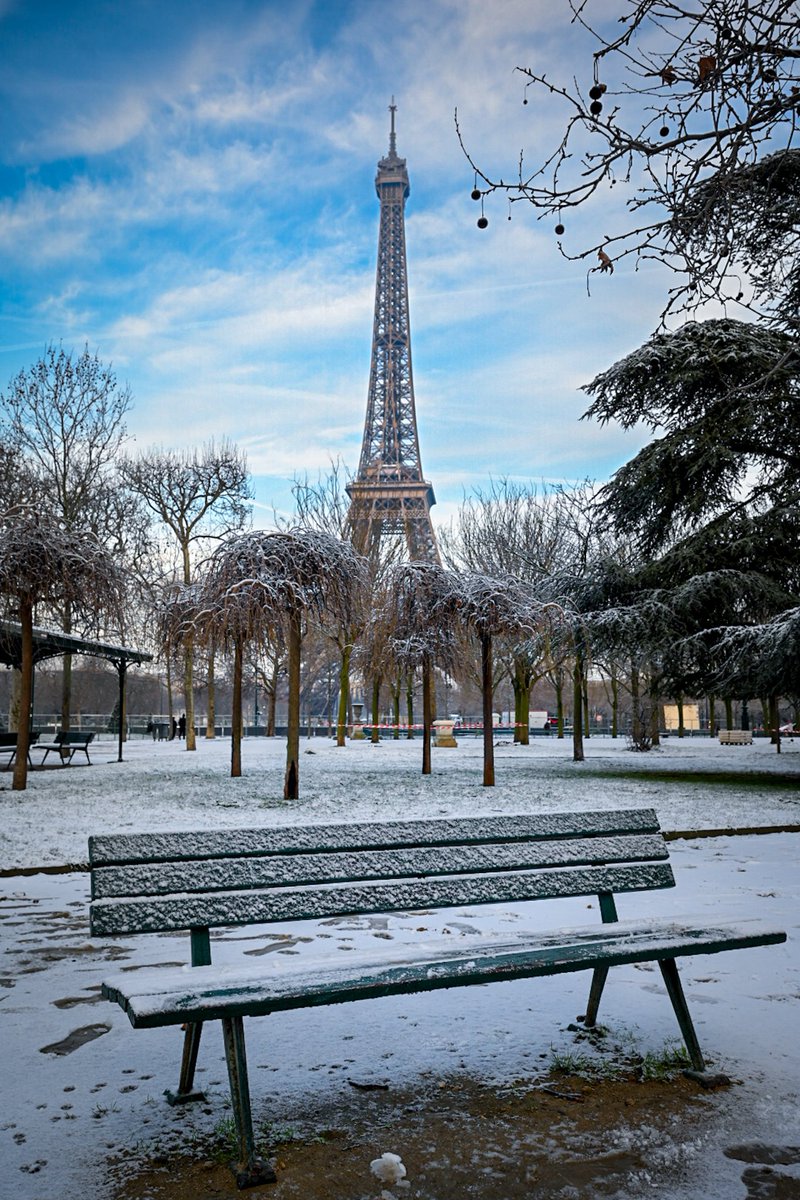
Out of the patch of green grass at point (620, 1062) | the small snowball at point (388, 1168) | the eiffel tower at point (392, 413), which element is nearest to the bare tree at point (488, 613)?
the patch of green grass at point (620, 1062)

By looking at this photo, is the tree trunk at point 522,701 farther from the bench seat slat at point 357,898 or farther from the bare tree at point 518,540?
the bench seat slat at point 357,898

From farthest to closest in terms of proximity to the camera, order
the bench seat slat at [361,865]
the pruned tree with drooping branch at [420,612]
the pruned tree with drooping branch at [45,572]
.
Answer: the pruned tree with drooping branch at [420,612] → the pruned tree with drooping branch at [45,572] → the bench seat slat at [361,865]

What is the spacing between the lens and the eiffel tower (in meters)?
39.7

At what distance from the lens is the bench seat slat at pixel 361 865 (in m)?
2.83

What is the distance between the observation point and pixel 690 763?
63.1 ft

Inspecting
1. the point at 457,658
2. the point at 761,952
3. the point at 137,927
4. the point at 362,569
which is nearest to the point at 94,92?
the point at 362,569

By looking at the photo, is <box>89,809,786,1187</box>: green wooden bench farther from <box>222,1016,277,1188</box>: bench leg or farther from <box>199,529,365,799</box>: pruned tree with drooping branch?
<box>199,529,365,799</box>: pruned tree with drooping branch

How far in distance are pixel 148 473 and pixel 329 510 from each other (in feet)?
23.7

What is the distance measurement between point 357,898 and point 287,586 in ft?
28.1

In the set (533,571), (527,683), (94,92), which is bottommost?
(527,683)

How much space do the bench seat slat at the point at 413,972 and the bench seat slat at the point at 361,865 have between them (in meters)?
0.28

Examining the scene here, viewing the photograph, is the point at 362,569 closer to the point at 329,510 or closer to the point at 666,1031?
the point at 666,1031

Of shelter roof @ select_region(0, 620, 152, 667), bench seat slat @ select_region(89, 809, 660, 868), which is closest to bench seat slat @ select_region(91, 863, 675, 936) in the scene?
bench seat slat @ select_region(89, 809, 660, 868)

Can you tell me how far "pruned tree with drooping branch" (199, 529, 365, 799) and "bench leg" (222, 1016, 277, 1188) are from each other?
8702 millimetres
